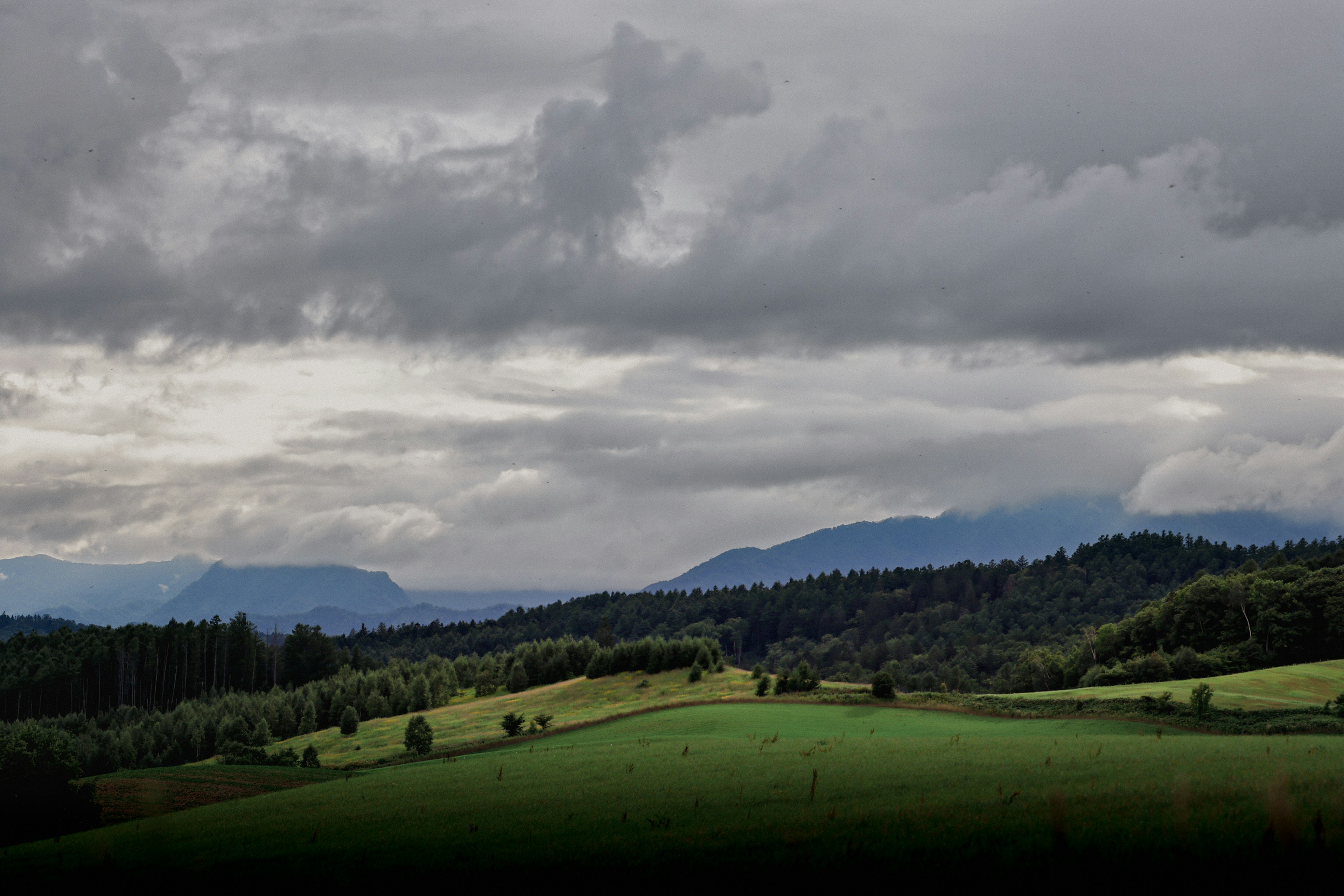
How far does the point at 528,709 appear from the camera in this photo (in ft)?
388

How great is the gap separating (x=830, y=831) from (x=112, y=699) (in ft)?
640

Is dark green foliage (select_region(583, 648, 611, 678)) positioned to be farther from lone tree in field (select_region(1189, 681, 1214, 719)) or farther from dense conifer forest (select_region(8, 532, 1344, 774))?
lone tree in field (select_region(1189, 681, 1214, 719))

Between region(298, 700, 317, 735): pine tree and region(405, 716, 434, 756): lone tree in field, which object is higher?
region(405, 716, 434, 756): lone tree in field

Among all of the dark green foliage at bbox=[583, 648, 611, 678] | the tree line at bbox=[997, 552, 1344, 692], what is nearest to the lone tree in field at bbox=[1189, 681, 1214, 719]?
the tree line at bbox=[997, 552, 1344, 692]

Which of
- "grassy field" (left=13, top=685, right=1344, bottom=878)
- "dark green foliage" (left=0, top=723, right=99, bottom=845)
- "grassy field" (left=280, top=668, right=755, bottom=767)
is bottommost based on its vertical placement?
"grassy field" (left=280, top=668, right=755, bottom=767)

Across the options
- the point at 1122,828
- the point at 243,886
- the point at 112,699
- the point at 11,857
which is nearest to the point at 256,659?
the point at 112,699

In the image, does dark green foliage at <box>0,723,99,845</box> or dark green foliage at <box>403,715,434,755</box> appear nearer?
dark green foliage at <box>0,723,99,845</box>

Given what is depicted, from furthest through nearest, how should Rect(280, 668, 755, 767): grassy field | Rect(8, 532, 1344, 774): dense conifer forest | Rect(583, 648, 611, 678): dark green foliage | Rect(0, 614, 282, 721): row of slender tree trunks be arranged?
1. Rect(0, 614, 282, 721): row of slender tree trunks
2. Rect(583, 648, 611, 678): dark green foliage
3. Rect(8, 532, 1344, 774): dense conifer forest
4. Rect(280, 668, 755, 767): grassy field

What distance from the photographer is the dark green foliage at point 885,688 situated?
3152 inches

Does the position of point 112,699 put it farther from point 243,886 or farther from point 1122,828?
point 1122,828

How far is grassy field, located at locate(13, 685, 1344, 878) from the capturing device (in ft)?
63.1

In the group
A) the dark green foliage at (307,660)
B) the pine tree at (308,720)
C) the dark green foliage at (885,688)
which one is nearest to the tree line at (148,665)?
the dark green foliage at (307,660)

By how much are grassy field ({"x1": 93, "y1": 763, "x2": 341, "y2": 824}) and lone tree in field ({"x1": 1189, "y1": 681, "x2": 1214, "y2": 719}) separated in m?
54.6

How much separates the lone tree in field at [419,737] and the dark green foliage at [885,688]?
38.0 m
